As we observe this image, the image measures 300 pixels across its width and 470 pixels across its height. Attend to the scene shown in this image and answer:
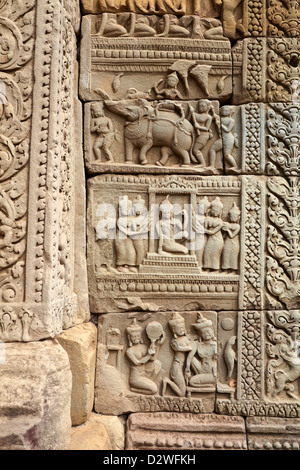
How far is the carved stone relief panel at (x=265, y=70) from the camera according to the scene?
3.33 m

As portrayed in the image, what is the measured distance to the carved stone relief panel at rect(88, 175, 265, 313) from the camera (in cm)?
321

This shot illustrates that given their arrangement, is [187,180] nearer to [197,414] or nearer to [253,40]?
[253,40]

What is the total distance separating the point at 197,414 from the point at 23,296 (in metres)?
1.65

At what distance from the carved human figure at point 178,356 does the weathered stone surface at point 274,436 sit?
1.93ft

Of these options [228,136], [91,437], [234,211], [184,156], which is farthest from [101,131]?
[91,437]

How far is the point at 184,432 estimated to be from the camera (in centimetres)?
309

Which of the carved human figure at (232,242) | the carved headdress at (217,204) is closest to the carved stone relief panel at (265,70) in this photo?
the carved headdress at (217,204)

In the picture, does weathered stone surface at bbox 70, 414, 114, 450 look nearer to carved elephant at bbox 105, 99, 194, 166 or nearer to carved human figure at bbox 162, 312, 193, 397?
carved human figure at bbox 162, 312, 193, 397

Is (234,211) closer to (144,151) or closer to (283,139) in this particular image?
(283,139)

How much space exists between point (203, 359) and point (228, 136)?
5.80ft

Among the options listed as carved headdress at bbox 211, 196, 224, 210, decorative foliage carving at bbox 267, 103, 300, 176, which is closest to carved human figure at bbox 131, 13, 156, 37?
decorative foliage carving at bbox 267, 103, 300, 176

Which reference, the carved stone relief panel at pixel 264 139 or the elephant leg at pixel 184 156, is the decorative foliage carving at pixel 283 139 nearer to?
the carved stone relief panel at pixel 264 139

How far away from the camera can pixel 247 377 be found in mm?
3191

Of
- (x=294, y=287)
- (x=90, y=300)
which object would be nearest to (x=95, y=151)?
(x=90, y=300)
